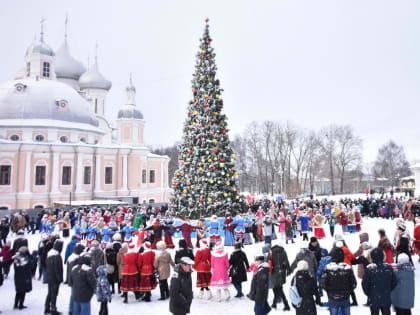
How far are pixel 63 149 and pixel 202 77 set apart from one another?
24.4 metres

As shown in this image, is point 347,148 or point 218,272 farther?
point 347,148

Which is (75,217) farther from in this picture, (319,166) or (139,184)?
(319,166)

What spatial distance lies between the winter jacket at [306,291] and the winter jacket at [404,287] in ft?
4.98

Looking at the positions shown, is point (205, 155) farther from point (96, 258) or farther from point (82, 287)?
point (82, 287)

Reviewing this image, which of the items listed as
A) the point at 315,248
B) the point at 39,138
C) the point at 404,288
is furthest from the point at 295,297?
the point at 39,138

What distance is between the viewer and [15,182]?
35344 mm

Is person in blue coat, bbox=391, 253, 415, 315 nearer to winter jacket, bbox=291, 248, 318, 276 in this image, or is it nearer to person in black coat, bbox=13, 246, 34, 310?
winter jacket, bbox=291, 248, 318, 276

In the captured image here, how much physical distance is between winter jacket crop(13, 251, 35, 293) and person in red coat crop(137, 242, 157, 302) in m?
2.47

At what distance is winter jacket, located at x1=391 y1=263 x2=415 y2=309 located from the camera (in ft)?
20.7

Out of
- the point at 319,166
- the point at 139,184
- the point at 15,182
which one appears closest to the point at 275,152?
the point at 319,166

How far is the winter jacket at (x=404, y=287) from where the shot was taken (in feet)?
20.7

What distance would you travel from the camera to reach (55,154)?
122ft

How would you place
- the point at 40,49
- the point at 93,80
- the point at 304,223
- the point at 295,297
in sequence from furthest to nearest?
the point at 93,80 < the point at 40,49 < the point at 304,223 < the point at 295,297

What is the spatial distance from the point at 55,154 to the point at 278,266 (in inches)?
1339
